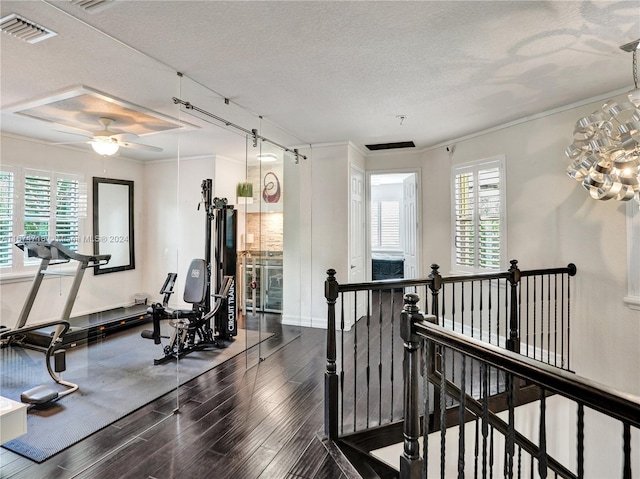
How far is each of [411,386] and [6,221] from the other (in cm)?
352

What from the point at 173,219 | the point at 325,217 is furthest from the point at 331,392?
the point at 325,217

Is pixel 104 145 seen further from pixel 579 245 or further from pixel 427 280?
pixel 579 245

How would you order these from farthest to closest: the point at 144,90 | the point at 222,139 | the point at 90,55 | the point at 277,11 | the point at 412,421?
the point at 222,139 → the point at 144,90 → the point at 90,55 → the point at 277,11 → the point at 412,421

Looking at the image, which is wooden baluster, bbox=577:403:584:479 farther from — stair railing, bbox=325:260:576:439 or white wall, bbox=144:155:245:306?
white wall, bbox=144:155:245:306

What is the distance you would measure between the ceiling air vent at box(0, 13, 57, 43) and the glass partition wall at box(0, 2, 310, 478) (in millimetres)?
114

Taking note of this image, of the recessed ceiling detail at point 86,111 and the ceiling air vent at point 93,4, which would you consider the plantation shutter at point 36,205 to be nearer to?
the recessed ceiling detail at point 86,111

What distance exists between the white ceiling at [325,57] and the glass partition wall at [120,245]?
0.05 metres

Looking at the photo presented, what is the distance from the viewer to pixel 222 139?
14.1 ft

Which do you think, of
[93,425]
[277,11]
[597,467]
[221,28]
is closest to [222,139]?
[221,28]

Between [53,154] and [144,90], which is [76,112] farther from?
[144,90]

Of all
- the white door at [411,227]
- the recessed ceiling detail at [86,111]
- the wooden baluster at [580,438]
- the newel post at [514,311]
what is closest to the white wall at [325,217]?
the white door at [411,227]

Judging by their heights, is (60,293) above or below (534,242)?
below

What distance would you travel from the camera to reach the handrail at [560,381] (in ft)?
2.64

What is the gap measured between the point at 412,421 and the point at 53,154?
12.3 ft
